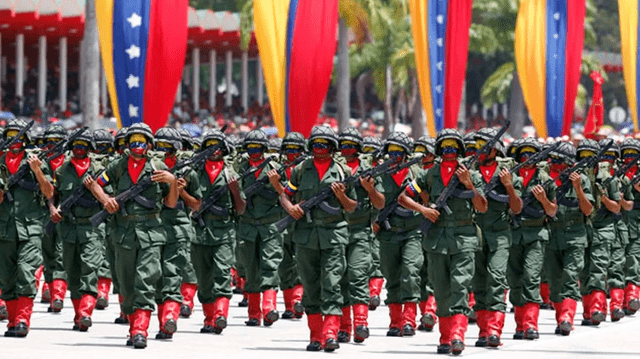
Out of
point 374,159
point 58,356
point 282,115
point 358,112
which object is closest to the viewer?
point 58,356

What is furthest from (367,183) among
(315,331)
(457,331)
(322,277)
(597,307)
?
(597,307)

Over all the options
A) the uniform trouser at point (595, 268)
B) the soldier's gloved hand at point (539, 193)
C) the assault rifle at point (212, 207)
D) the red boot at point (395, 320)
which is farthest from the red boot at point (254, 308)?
the uniform trouser at point (595, 268)

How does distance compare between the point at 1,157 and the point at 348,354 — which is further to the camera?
the point at 1,157

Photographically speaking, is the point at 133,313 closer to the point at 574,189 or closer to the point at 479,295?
the point at 479,295

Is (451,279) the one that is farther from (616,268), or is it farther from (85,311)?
(616,268)

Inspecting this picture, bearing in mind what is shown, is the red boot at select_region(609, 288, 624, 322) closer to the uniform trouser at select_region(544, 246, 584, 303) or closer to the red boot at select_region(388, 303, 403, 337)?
the uniform trouser at select_region(544, 246, 584, 303)

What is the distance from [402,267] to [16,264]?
375 cm

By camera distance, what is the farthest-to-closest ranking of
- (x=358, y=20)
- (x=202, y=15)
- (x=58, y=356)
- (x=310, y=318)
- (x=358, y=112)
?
(x=358, y=112) → (x=202, y=15) → (x=358, y=20) → (x=310, y=318) → (x=58, y=356)

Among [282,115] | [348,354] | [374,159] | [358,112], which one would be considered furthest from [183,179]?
[358,112]

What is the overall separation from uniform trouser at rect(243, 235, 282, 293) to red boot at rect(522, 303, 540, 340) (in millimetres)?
2660

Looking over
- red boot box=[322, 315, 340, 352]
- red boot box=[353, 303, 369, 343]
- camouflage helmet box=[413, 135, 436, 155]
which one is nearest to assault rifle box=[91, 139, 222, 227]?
red boot box=[322, 315, 340, 352]

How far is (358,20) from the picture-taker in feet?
142

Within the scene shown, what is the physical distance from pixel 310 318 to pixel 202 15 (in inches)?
1359

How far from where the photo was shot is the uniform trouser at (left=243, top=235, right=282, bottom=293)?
16.6 meters
